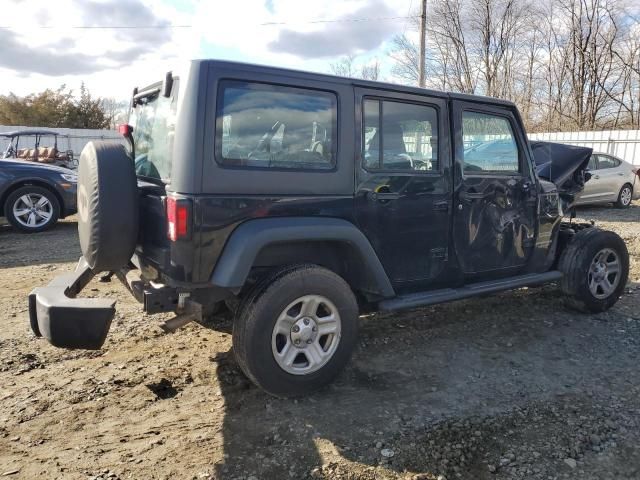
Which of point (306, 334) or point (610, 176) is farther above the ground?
point (610, 176)

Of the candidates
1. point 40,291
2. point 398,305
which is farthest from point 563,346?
point 40,291

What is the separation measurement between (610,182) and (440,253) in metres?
10.3

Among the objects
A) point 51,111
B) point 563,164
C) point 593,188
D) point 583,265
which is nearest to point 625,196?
point 593,188

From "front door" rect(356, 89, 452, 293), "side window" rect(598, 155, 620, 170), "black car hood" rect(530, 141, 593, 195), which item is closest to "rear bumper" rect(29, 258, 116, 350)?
"front door" rect(356, 89, 452, 293)

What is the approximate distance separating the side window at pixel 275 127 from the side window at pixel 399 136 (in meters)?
0.30

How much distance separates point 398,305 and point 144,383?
1815 mm

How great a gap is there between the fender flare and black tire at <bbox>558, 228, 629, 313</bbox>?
230 cm

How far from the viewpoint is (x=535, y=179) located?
4.43 meters

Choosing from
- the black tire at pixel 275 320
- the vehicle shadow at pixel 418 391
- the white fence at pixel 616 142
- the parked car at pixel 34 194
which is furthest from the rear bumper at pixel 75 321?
the white fence at pixel 616 142

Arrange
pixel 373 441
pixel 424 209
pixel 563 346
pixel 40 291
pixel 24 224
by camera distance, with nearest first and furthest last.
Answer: pixel 373 441, pixel 40 291, pixel 424 209, pixel 563 346, pixel 24 224

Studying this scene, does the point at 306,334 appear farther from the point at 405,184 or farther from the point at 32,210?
the point at 32,210

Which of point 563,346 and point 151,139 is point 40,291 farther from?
point 563,346

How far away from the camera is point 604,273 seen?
486cm

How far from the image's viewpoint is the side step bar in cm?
360
